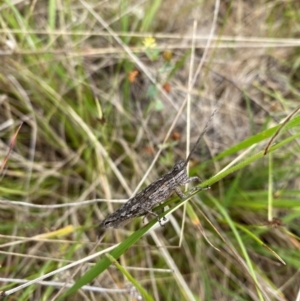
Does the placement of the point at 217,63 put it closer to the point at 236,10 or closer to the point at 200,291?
the point at 236,10

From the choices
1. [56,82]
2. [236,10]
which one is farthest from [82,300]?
[236,10]

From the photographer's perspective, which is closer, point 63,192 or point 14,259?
point 14,259

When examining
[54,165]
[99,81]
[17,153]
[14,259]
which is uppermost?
[99,81]

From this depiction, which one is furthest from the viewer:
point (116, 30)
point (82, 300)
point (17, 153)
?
point (116, 30)

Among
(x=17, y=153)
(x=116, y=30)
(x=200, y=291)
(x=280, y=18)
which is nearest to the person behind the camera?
(x=200, y=291)

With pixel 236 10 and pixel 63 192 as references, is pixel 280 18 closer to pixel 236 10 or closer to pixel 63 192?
pixel 236 10

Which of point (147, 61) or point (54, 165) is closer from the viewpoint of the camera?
point (54, 165)

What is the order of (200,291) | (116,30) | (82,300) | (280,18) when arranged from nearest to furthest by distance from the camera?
(82,300), (200,291), (116,30), (280,18)

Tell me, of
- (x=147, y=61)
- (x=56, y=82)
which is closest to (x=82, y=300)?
(x=56, y=82)

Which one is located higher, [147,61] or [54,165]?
[147,61]
